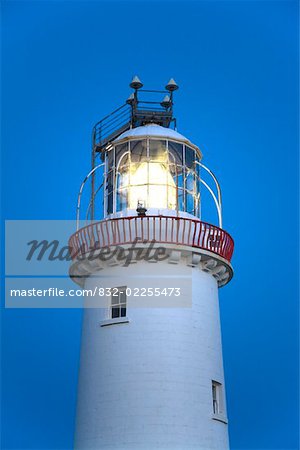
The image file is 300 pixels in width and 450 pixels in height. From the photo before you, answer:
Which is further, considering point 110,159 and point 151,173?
point 110,159

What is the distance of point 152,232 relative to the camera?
23266mm

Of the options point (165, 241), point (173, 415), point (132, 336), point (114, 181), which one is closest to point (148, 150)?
point (114, 181)

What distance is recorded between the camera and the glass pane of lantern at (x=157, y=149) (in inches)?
992

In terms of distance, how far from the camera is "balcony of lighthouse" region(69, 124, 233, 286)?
23.4 meters

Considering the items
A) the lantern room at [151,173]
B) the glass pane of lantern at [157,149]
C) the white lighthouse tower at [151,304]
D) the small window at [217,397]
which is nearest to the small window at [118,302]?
the white lighthouse tower at [151,304]

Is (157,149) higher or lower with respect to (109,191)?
higher

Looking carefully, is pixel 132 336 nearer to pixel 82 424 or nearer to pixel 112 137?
pixel 82 424

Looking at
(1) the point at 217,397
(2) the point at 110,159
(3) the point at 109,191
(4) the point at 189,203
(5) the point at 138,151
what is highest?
(2) the point at 110,159

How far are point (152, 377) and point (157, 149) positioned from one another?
22.1 feet

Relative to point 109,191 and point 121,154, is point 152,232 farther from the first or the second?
point 121,154

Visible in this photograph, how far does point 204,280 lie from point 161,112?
629 centimetres

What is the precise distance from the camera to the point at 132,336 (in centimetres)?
2275

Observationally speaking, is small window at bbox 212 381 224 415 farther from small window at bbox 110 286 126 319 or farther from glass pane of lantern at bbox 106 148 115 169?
glass pane of lantern at bbox 106 148 115 169

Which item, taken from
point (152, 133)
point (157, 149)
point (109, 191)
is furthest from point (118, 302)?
point (152, 133)
